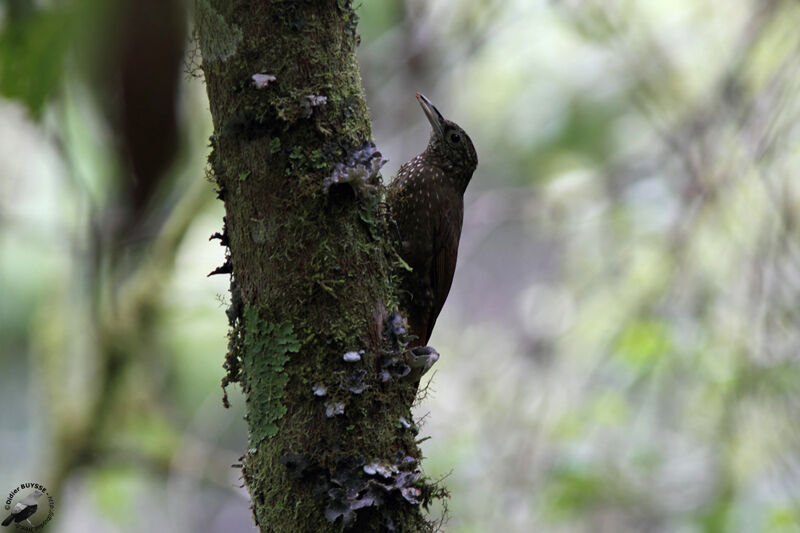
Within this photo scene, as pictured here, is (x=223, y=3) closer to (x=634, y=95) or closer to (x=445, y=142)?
(x=445, y=142)

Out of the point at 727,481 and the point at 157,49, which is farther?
the point at 727,481

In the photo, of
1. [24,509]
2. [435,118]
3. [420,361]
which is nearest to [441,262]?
[435,118]

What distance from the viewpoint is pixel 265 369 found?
1.71 metres

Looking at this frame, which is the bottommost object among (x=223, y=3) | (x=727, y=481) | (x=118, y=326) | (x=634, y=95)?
(x=223, y=3)

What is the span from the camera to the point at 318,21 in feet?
6.04

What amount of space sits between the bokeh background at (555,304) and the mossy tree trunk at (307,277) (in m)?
1.19

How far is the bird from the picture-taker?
3.02 m

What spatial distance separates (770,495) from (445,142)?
6.99ft

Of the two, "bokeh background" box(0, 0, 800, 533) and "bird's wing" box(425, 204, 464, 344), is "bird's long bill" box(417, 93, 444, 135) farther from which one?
"bokeh background" box(0, 0, 800, 533)

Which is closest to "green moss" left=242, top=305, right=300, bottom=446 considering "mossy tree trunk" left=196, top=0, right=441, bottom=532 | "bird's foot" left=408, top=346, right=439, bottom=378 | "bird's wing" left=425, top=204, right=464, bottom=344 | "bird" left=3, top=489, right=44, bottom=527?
"mossy tree trunk" left=196, top=0, right=441, bottom=532

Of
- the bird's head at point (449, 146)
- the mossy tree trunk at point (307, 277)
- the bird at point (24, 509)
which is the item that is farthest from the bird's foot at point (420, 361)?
the bird at point (24, 509)

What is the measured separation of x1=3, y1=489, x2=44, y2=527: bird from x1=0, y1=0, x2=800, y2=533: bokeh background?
0.32 metres

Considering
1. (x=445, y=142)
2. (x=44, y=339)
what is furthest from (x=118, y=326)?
(x=445, y=142)

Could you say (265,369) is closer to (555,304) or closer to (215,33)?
(215,33)
